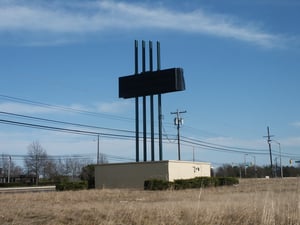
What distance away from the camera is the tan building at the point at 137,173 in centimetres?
4228

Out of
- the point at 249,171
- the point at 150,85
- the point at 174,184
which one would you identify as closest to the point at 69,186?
the point at 174,184

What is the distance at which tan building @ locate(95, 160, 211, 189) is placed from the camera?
4228 cm

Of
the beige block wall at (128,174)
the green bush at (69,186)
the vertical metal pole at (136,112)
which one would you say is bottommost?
the green bush at (69,186)

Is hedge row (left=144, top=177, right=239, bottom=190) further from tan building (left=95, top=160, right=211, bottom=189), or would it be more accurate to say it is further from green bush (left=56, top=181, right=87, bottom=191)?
green bush (left=56, top=181, right=87, bottom=191)

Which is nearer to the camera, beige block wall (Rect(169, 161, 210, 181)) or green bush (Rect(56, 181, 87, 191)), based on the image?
green bush (Rect(56, 181, 87, 191))

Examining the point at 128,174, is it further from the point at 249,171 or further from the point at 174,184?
the point at 249,171

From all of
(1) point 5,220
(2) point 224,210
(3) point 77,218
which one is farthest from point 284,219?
(1) point 5,220

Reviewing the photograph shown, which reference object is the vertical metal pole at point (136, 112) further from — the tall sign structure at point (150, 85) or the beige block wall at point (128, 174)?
the beige block wall at point (128, 174)

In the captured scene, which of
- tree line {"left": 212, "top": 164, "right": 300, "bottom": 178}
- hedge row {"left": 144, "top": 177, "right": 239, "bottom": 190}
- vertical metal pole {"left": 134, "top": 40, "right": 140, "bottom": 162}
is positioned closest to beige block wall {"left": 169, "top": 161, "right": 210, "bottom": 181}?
hedge row {"left": 144, "top": 177, "right": 239, "bottom": 190}

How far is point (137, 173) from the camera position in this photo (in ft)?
142

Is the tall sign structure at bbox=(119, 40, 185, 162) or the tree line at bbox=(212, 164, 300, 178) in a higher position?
the tall sign structure at bbox=(119, 40, 185, 162)

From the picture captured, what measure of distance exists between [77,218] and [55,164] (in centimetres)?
9870

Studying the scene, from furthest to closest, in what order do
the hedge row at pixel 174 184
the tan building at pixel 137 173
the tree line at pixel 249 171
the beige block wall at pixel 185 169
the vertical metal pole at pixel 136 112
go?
the tree line at pixel 249 171
the vertical metal pole at pixel 136 112
the beige block wall at pixel 185 169
the tan building at pixel 137 173
the hedge row at pixel 174 184

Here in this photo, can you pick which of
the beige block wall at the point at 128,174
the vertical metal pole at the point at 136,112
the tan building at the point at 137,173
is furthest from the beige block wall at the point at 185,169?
the vertical metal pole at the point at 136,112
